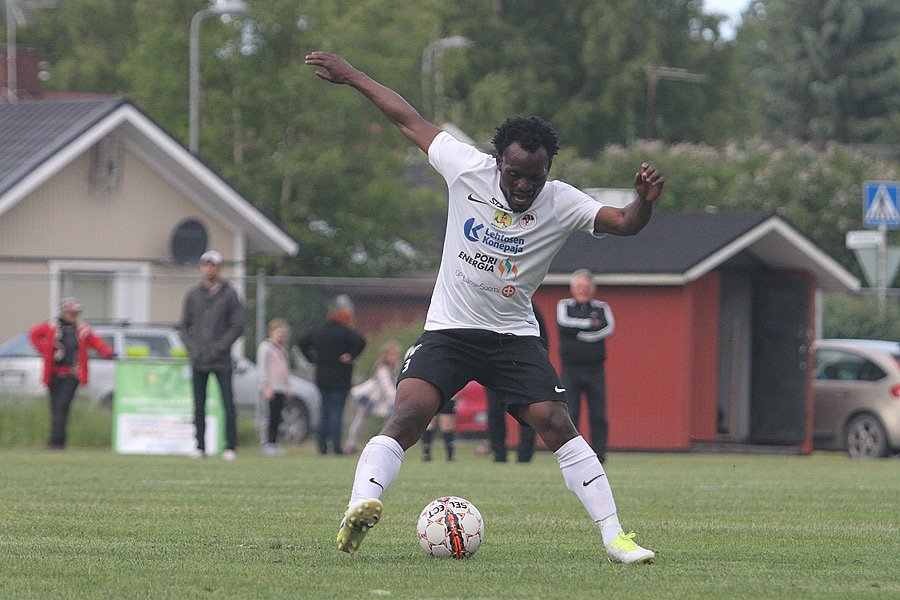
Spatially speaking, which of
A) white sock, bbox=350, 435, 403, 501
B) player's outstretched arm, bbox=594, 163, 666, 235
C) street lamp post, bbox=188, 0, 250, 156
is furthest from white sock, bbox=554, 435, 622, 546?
street lamp post, bbox=188, 0, 250, 156

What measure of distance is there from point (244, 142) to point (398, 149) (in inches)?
145

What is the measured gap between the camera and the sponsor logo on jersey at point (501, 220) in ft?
22.3

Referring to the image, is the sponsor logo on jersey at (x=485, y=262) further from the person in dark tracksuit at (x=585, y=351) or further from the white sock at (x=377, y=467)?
the person in dark tracksuit at (x=585, y=351)

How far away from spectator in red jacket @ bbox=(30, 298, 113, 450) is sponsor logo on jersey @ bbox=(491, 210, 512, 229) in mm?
12377

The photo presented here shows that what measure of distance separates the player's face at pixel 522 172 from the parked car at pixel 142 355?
41.2 ft

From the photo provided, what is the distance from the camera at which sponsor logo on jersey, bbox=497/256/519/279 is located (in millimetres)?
6801

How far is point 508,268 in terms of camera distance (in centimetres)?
681

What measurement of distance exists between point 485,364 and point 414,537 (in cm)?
141

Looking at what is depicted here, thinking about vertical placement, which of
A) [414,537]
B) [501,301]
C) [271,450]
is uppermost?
[501,301]

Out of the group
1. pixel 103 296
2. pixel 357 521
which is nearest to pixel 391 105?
pixel 357 521

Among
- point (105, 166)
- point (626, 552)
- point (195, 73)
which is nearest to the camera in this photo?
point (626, 552)

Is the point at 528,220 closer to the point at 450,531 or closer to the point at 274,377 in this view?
the point at 450,531

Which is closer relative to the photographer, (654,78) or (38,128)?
(38,128)

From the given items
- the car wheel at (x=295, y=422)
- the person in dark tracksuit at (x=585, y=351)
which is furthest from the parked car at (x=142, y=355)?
the person in dark tracksuit at (x=585, y=351)
